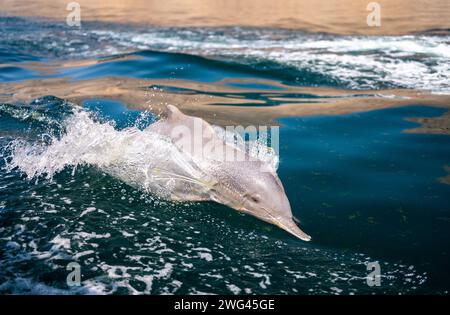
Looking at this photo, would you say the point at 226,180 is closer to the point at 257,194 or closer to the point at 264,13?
the point at 257,194

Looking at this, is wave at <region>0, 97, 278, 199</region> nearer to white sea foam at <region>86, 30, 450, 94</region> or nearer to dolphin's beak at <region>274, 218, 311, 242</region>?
dolphin's beak at <region>274, 218, 311, 242</region>

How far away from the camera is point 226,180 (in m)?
4.91

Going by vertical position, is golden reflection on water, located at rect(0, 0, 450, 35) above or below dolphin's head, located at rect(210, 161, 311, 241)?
above

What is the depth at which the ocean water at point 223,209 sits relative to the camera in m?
3.98

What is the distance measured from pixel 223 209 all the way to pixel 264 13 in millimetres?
21245

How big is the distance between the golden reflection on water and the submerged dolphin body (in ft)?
44.8

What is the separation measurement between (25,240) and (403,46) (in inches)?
494

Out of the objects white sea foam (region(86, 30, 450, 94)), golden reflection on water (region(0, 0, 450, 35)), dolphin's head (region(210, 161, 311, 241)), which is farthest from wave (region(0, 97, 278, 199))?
golden reflection on water (region(0, 0, 450, 35))

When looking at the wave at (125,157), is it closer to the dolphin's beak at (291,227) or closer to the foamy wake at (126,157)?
the foamy wake at (126,157)

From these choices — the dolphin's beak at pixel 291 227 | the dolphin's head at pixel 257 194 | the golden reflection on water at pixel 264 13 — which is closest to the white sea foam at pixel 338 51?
the golden reflection on water at pixel 264 13

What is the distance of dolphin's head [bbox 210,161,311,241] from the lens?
15.3ft

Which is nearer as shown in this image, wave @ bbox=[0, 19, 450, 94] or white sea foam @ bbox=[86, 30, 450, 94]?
white sea foam @ bbox=[86, 30, 450, 94]

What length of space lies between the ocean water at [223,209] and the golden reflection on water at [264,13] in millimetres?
9478

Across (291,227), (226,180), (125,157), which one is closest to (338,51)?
(125,157)
